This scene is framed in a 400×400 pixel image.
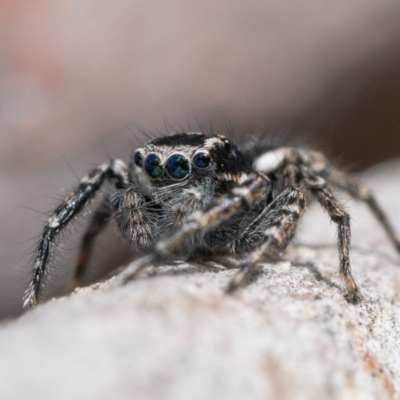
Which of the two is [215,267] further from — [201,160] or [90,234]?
[90,234]

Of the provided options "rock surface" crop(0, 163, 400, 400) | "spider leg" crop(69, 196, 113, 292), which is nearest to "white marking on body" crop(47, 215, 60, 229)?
"spider leg" crop(69, 196, 113, 292)

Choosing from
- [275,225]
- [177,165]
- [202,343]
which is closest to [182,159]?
[177,165]

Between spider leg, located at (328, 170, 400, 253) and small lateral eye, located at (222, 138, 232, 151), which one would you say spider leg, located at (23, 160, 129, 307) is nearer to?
small lateral eye, located at (222, 138, 232, 151)

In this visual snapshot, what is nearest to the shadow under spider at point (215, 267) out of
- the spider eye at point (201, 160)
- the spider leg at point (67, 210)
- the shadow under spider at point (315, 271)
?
the shadow under spider at point (315, 271)

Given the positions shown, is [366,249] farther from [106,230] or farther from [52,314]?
[52,314]

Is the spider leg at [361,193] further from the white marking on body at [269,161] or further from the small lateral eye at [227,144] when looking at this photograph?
the small lateral eye at [227,144]

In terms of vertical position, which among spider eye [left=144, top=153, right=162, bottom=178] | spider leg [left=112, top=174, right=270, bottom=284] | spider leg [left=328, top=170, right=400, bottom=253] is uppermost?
spider eye [left=144, top=153, right=162, bottom=178]
